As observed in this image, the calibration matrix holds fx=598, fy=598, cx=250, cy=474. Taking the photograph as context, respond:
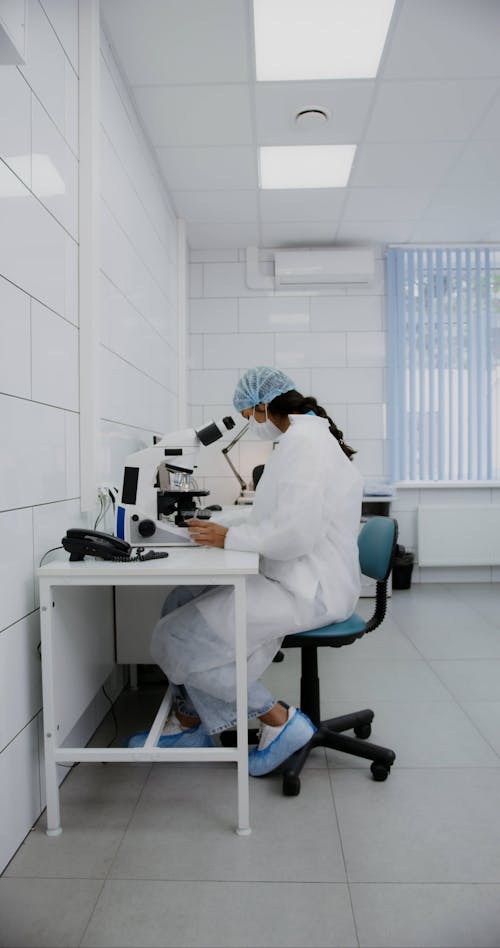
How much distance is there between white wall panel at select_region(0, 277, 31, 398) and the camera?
136 centimetres

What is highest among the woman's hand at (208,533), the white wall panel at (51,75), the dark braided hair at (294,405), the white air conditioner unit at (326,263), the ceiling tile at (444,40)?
the ceiling tile at (444,40)

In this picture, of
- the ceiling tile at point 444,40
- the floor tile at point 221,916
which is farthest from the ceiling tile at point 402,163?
the floor tile at point 221,916

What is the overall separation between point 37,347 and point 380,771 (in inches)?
60.8

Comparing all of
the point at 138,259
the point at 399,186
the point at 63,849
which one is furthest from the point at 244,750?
the point at 399,186

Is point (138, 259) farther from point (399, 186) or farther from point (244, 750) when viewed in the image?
point (244, 750)

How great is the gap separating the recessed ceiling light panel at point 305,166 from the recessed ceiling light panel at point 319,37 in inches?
23.6

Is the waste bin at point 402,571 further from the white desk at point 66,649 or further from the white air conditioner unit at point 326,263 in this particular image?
the white desk at point 66,649

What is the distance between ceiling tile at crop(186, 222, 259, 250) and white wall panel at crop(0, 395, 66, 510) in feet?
8.86

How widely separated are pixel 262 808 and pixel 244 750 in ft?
0.82

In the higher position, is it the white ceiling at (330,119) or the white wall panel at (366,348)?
the white ceiling at (330,119)

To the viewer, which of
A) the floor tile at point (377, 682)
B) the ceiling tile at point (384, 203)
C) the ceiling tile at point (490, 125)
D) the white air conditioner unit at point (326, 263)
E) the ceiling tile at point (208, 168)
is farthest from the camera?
the white air conditioner unit at point (326, 263)

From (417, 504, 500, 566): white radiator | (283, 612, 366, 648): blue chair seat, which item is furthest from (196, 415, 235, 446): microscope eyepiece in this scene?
(417, 504, 500, 566): white radiator

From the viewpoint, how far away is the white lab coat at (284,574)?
170cm

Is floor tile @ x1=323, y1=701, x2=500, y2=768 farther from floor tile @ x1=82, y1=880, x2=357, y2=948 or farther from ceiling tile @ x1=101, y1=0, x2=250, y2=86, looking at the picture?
ceiling tile @ x1=101, y1=0, x2=250, y2=86
